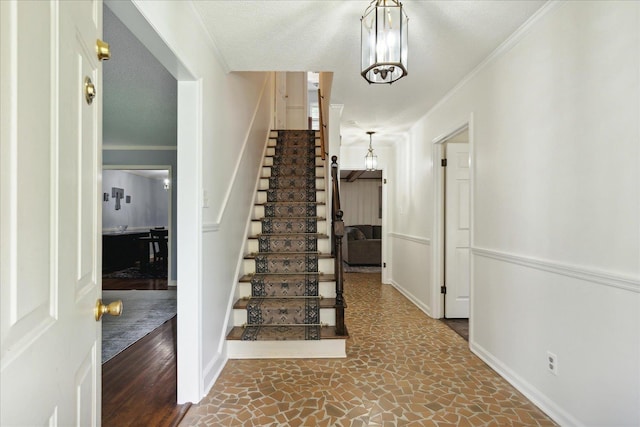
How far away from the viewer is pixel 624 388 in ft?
4.86

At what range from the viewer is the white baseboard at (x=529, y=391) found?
181 cm

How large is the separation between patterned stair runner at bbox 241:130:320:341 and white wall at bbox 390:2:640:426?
1.47m

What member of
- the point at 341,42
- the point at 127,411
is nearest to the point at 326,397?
the point at 127,411

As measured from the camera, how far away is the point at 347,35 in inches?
88.4

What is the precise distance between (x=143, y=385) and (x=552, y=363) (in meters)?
2.61

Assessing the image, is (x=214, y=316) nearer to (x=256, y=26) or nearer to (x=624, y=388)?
(x=256, y=26)

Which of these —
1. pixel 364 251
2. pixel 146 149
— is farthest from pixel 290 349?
pixel 364 251

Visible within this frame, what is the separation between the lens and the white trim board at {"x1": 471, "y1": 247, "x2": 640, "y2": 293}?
1.45 metres

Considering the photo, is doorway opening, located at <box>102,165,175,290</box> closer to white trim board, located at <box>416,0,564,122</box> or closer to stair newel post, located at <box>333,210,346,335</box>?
stair newel post, located at <box>333,210,346,335</box>

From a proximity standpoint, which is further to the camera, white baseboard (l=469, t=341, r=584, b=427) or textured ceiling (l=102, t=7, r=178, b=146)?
textured ceiling (l=102, t=7, r=178, b=146)

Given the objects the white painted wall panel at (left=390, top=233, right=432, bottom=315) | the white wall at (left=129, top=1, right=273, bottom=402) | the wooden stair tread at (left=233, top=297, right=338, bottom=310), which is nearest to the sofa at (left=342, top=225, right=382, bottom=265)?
the white painted wall panel at (left=390, top=233, right=432, bottom=315)

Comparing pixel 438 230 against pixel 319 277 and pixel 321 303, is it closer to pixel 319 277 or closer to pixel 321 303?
pixel 319 277

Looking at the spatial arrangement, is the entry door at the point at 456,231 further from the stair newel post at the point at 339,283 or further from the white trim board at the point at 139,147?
the white trim board at the point at 139,147

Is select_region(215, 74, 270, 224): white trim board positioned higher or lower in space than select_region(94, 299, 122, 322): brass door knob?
higher
